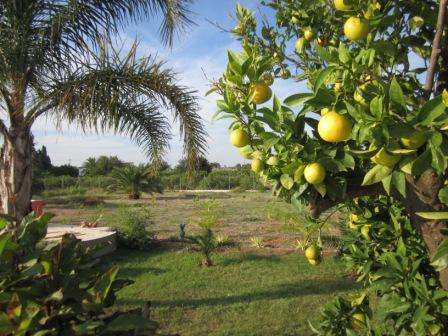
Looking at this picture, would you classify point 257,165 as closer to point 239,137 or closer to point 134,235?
point 239,137

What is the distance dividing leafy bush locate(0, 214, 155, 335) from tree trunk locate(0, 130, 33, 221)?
3.13 m

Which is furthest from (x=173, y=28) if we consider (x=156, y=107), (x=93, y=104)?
(x=93, y=104)

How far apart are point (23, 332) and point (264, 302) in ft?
13.9

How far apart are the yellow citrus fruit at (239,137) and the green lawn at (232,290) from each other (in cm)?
329

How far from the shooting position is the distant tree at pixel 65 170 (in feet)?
96.4

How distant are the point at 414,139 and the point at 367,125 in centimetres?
11

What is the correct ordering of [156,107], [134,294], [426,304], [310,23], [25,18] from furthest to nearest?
1. [134,294]
2. [156,107]
3. [25,18]
4. [310,23]
5. [426,304]

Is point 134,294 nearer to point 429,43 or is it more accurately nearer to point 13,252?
point 13,252

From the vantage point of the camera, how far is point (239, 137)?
1.32 m

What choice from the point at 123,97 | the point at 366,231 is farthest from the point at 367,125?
the point at 123,97

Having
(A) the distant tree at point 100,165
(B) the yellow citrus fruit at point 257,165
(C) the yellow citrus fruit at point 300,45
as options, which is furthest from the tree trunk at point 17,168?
(A) the distant tree at point 100,165

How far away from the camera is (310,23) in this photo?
73.1 inches

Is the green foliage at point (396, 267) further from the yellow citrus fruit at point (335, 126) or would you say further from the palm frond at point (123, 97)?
the palm frond at point (123, 97)

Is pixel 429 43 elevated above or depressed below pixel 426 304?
above
